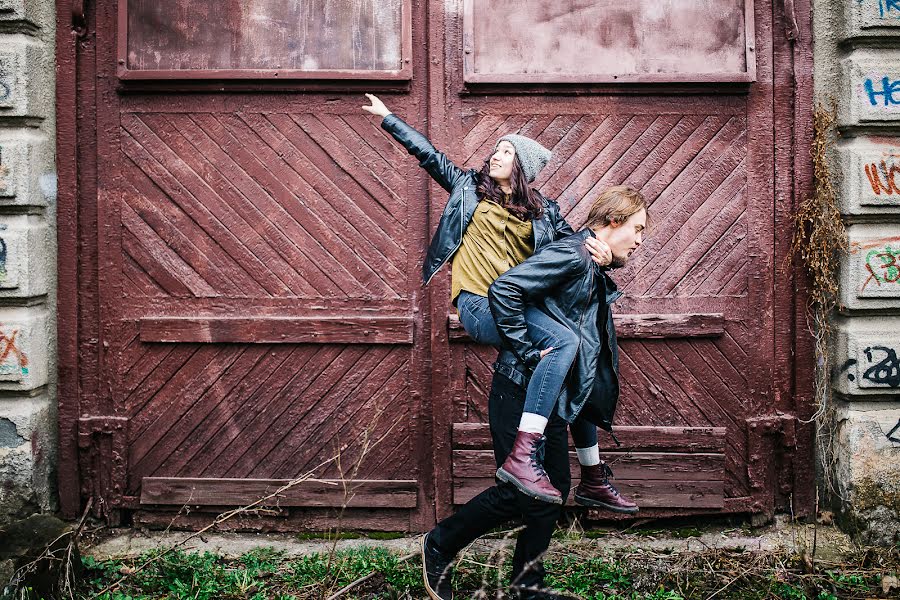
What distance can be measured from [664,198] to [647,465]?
1546 mm

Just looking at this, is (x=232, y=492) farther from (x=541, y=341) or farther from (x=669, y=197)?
(x=669, y=197)

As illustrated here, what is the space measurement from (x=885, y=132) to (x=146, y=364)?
14.3ft

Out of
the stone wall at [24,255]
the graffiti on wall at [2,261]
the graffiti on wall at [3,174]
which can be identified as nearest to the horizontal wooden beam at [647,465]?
the stone wall at [24,255]

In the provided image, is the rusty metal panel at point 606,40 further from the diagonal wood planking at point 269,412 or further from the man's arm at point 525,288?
the diagonal wood planking at point 269,412

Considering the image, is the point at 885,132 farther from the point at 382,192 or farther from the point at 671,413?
the point at 382,192

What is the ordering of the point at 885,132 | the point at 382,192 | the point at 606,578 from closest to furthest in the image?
the point at 606,578
the point at 885,132
the point at 382,192

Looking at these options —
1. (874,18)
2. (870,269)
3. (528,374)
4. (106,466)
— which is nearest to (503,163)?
(528,374)

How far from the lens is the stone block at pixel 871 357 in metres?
4.26

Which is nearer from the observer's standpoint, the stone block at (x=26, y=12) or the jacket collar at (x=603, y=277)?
the jacket collar at (x=603, y=277)

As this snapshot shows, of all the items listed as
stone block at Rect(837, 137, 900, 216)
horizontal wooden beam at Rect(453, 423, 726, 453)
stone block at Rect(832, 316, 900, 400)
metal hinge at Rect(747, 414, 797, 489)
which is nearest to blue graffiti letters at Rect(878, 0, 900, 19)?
stone block at Rect(837, 137, 900, 216)

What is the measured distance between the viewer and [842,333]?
434 centimetres

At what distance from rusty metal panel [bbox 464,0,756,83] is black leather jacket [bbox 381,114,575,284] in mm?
1120

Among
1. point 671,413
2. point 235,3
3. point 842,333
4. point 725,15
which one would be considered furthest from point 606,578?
point 235,3

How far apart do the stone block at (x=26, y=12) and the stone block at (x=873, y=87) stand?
4478mm
